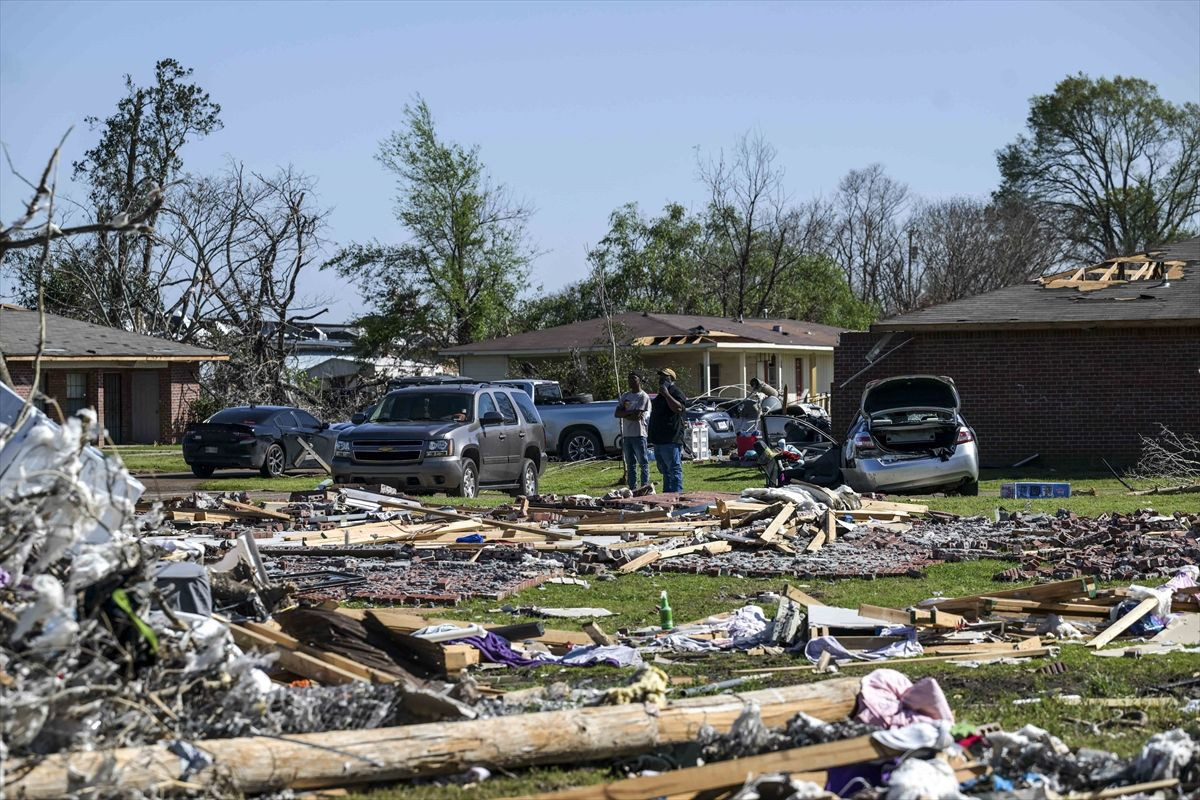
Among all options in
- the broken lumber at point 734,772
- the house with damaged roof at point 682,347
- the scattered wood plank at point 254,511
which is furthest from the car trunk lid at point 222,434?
the broken lumber at point 734,772

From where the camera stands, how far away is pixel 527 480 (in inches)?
885

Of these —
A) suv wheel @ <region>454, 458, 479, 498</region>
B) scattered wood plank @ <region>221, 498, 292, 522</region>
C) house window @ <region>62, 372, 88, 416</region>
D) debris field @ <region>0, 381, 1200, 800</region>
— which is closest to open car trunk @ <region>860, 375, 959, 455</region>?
suv wheel @ <region>454, 458, 479, 498</region>

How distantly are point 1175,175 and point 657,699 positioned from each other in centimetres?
6634

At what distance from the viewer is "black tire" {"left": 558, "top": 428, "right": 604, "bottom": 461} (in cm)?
3072

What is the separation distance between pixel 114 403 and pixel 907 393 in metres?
27.3

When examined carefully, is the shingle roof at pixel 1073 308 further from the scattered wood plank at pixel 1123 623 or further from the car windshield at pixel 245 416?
the scattered wood plank at pixel 1123 623

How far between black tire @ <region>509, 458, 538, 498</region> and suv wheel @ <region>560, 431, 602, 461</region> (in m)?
7.79

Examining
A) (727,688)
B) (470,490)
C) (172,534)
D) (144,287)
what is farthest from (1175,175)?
(727,688)

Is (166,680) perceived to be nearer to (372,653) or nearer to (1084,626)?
(372,653)

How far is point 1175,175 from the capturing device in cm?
6594

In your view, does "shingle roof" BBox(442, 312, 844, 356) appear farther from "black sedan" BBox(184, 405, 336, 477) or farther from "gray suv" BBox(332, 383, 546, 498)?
"gray suv" BBox(332, 383, 546, 498)

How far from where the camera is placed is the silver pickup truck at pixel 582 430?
3061 cm

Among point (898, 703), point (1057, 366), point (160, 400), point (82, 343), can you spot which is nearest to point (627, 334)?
point (160, 400)

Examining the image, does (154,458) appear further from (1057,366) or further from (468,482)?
(1057,366)
